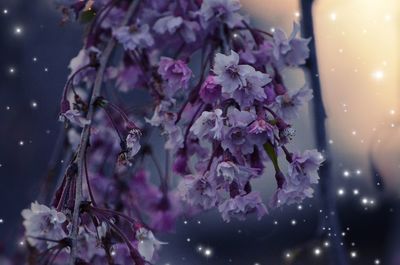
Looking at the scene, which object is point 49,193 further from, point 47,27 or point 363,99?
point 363,99

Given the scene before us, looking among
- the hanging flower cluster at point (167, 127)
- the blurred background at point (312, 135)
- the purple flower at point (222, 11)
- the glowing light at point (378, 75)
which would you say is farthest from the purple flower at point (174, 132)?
the glowing light at point (378, 75)

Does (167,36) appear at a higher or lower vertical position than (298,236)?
higher

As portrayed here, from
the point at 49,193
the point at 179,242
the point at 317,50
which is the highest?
the point at 317,50

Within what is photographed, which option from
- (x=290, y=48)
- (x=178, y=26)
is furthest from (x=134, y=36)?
(x=290, y=48)

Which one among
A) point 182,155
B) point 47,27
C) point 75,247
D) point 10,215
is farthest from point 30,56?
point 75,247

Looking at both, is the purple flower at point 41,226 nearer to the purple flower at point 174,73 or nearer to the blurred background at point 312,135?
the purple flower at point 174,73

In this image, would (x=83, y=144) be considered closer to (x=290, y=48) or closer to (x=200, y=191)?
(x=200, y=191)
